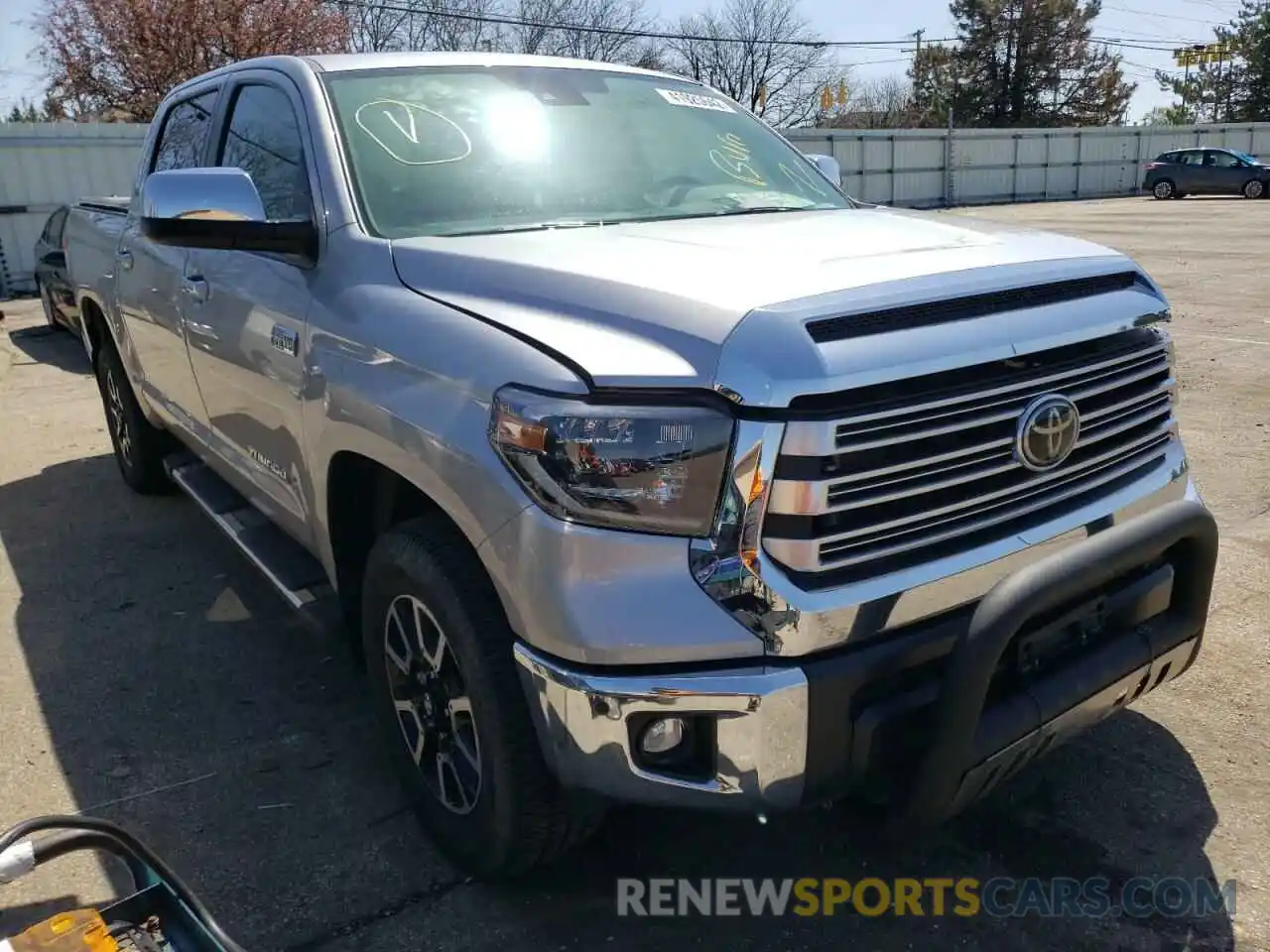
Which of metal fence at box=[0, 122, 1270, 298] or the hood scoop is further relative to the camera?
metal fence at box=[0, 122, 1270, 298]

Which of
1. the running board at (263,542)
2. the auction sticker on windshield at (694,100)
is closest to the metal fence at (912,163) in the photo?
the running board at (263,542)

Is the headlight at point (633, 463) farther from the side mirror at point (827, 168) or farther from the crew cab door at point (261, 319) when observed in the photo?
the side mirror at point (827, 168)

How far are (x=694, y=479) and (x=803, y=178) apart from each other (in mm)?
2124

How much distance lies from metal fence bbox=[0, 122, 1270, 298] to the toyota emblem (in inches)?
682

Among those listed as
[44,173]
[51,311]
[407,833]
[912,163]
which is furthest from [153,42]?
[407,833]

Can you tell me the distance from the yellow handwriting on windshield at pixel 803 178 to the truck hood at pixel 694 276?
2.78ft

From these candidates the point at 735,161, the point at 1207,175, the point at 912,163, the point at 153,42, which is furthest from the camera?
the point at 912,163

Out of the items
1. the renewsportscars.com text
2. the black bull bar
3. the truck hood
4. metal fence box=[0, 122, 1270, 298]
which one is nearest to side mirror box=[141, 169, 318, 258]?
the truck hood

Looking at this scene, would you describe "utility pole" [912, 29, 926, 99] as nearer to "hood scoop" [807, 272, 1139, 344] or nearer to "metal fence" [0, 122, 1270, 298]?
"metal fence" [0, 122, 1270, 298]

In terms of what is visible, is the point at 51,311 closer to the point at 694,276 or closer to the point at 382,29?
the point at 694,276

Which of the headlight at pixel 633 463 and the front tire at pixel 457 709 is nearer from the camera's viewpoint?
the headlight at pixel 633 463

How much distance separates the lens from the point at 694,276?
2.22 m

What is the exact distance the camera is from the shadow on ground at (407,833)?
2414 millimetres

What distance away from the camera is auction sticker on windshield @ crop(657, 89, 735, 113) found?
3.77 m
